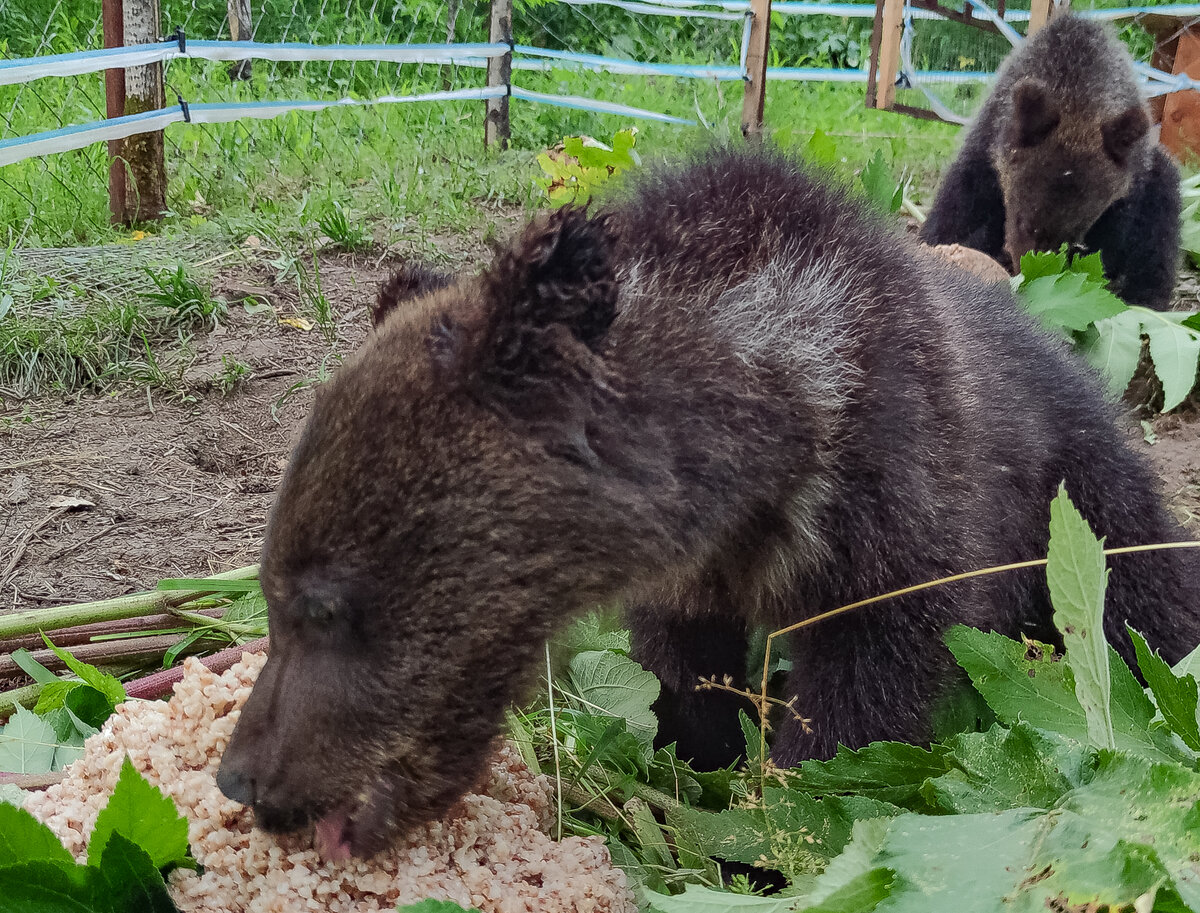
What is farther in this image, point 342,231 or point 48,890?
point 342,231

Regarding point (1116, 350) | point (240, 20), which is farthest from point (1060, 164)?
point (240, 20)

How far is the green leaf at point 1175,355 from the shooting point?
4.08m

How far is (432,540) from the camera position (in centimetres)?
168

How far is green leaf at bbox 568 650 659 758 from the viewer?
8.40 ft

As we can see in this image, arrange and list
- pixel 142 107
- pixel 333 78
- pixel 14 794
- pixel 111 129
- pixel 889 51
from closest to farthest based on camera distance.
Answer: pixel 14 794 < pixel 111 129 < pixel 142 107 < pixel 889 51 < pixel 333 78

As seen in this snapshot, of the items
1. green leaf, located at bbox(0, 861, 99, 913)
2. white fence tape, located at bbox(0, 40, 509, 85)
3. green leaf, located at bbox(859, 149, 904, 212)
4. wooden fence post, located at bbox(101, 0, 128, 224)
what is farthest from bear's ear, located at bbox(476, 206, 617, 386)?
wooden fence post, located at bbox(101, 0, 128, 224)

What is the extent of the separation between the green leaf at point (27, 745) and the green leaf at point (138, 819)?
73 cm

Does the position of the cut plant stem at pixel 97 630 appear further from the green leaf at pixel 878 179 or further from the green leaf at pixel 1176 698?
the green leaf at pixel 878 179

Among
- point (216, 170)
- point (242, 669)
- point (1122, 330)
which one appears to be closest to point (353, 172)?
point (216, 170)

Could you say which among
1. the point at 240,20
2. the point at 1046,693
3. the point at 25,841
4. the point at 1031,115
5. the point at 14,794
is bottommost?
the point at 14,794

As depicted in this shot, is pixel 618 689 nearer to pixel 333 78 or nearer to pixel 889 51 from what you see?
pixel 889 51

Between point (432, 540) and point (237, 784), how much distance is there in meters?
0.49

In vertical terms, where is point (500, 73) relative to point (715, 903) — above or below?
above

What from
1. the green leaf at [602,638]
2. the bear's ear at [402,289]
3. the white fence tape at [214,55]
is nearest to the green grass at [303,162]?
the white fence tape at [214,55]
